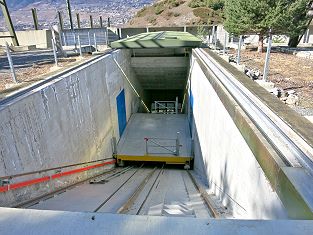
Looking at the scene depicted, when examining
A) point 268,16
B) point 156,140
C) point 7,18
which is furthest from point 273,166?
A: point 7,18

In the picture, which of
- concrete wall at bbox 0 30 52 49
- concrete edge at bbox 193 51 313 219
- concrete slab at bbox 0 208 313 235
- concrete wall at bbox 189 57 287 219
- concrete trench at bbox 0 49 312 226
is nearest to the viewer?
concrete slab at bbox 0 208 313 235

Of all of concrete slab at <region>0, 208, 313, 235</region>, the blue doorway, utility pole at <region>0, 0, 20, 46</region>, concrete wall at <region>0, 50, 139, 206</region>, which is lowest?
the blue doorway

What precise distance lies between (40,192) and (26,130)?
Answer: 1089mm

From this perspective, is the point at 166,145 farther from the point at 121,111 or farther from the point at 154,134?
the point at 121,111

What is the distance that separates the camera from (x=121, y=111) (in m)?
12.2

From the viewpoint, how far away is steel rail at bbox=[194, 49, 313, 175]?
7.73 ft

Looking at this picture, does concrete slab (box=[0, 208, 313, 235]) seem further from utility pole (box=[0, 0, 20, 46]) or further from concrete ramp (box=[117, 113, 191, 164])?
A: utility pole (box=[0, 0, 20, 46])

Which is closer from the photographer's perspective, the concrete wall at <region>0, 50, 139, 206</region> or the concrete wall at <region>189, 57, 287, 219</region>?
the concrete wall at <region>189, 57, 287, 219</region>

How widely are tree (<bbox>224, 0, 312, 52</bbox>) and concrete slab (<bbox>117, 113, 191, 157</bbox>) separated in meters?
6.99

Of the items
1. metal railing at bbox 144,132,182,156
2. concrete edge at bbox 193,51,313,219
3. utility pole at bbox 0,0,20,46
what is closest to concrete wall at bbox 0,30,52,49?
utility pole at bbox 0,0,20,46

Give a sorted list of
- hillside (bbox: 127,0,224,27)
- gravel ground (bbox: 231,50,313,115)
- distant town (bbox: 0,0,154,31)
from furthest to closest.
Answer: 1. distant town (bbox: 0,0,154,31)
2. hillside (bbox: 127,0,224,27)
3. gravel ground (bbox: 231,50,313,115)

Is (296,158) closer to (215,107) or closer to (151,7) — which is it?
(215,107)

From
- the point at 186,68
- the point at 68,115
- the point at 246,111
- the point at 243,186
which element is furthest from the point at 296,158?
the point at 186,68

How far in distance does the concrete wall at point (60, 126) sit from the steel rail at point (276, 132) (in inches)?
133
